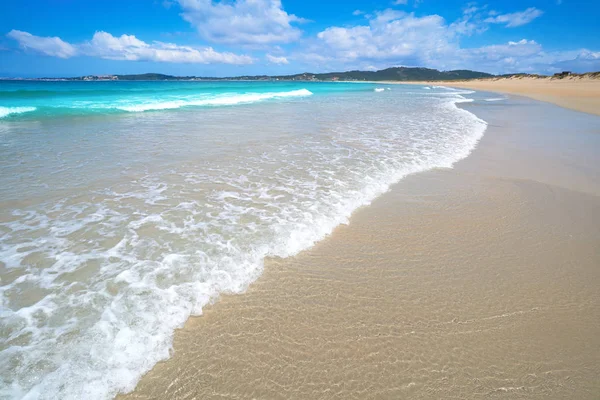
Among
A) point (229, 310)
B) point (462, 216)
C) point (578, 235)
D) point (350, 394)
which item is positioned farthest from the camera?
point (462, 216)

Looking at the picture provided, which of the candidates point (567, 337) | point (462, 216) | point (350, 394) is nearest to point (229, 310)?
point (350, 394)

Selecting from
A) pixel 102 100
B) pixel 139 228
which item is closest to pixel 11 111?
pixel 102 100

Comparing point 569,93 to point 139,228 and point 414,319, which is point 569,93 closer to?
point 414,319

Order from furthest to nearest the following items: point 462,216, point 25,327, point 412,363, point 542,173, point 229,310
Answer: point 542,173 < point 462,216 < point 229,310 < point 25,327 < point 412,363

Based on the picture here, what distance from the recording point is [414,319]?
2875 millimetres

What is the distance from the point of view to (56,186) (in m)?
5.93

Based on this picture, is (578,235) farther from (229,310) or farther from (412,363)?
(229,310)

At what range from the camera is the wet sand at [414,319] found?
2285 mm

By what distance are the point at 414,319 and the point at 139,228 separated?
386 centimetres

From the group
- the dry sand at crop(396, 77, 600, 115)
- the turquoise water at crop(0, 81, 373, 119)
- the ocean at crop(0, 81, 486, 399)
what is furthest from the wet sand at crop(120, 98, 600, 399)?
the dry sand at crop(396, 77, 600, 115)

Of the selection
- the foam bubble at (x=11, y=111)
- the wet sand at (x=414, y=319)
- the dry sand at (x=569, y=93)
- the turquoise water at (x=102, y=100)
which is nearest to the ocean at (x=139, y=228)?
the wet sand at (x=414, y=319)

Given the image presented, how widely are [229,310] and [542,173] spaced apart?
795cm

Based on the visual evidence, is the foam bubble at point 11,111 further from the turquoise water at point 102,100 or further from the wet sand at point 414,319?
the wet sand at point 414,319

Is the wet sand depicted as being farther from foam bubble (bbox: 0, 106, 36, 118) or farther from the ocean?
foam bubble (bbox: 0, 106, 36, 118)
